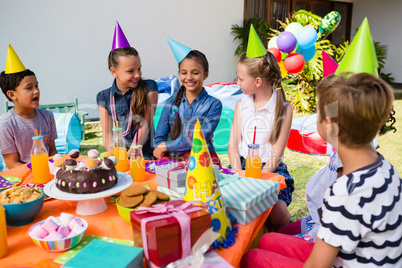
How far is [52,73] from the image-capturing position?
5.59m

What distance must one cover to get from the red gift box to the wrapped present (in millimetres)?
265

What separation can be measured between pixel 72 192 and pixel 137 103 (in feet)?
4.35

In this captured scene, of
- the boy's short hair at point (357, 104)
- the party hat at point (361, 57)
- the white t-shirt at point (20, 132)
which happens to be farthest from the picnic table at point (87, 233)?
the white t-shirt at point (20, 132)

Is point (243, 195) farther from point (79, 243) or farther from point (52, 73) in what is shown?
point (52, 73)

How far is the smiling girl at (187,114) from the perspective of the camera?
223 cm

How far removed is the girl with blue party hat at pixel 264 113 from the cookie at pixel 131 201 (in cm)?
107

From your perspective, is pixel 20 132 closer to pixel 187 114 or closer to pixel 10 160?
pixel 10 160

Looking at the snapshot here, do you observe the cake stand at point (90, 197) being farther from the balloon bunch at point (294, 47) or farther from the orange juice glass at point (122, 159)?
the balloon bunch at point (294, 47)

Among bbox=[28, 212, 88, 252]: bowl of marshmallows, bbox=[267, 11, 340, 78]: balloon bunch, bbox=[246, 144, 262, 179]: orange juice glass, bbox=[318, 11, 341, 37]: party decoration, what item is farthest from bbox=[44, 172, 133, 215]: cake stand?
bbox=[318, 11, 341, 37]: party decoration

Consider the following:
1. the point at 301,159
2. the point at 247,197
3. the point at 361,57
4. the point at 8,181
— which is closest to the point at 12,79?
the point at 8,181

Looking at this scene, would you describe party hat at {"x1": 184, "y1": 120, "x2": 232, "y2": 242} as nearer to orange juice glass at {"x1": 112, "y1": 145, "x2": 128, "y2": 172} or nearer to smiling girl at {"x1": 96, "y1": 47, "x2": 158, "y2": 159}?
orange juice glass at {"x1": 112, "y1": 145, "x2": 128, "y2": 172}

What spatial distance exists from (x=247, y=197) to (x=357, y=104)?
1.69 ft

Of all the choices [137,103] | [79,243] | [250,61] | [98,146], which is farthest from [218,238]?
[98,146]

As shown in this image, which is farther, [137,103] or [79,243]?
[137,103]
